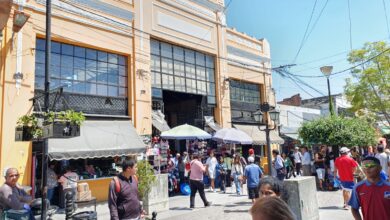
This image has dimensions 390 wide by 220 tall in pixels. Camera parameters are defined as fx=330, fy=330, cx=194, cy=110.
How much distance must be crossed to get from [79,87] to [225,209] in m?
7.01

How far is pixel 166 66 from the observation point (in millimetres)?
15891

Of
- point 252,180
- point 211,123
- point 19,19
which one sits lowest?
point 252,180

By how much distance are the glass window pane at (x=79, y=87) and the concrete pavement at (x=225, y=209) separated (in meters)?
4.25

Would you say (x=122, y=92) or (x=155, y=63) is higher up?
(x=155, y=63)

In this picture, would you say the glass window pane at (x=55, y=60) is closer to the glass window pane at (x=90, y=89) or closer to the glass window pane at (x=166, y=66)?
the glass window pane at (x=90, y=89)

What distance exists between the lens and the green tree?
21.7m

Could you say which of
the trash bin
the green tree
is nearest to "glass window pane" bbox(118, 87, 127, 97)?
the trash bin

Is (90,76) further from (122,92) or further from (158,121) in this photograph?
(158,121)

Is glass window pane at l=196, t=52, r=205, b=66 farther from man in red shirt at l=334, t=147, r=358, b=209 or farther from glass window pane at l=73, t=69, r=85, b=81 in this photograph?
man in red shirt at l=334, t=147, r=358, b=209

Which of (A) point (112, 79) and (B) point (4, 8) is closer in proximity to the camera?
(B) point (4, 8)

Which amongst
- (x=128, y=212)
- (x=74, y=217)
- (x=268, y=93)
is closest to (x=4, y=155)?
(x=74, y=217)

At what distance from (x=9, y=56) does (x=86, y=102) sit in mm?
3040

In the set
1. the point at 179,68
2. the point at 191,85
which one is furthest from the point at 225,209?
the point at 179,68

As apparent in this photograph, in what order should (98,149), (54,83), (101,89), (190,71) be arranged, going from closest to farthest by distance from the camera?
(98,149)
(54,83)
(101,89)
(190,71)
